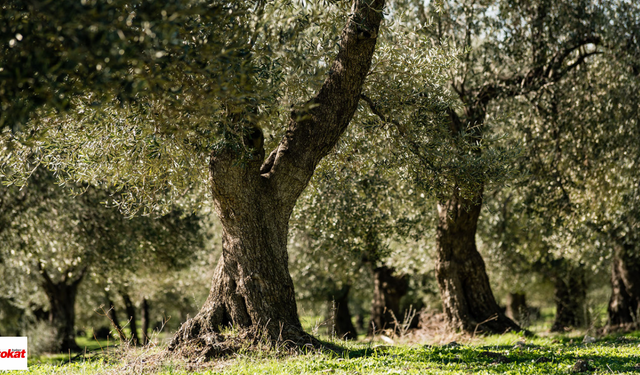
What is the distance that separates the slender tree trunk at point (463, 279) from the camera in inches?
481

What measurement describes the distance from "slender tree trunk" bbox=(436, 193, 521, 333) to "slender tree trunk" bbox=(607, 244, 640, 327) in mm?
5092

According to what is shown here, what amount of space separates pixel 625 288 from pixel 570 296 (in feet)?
19.1

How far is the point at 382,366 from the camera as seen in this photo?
6797 mm

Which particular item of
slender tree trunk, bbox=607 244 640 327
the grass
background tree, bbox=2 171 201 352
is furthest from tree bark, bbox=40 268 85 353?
slender tree trunk, bbox=607 244 640 327

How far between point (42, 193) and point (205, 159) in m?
7.03

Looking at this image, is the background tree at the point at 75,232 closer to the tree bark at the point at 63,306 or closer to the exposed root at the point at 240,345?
the tree bark at the point at 63,306

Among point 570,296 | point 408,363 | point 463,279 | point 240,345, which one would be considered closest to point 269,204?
point 240,345

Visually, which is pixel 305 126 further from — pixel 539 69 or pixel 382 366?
pixel 539 69

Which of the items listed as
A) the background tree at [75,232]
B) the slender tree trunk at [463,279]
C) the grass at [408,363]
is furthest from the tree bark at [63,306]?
the slender tree trunk at [463,279]

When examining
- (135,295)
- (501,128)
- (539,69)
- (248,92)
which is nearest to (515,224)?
(501,128)

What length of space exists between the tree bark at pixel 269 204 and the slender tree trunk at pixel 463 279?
5.33 m

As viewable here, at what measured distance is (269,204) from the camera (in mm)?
8086

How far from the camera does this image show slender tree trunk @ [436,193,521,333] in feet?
40.1

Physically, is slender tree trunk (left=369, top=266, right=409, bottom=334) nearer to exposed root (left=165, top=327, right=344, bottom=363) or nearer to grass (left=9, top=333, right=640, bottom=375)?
grass (left=9, top=333, right=640, bottom=375)
